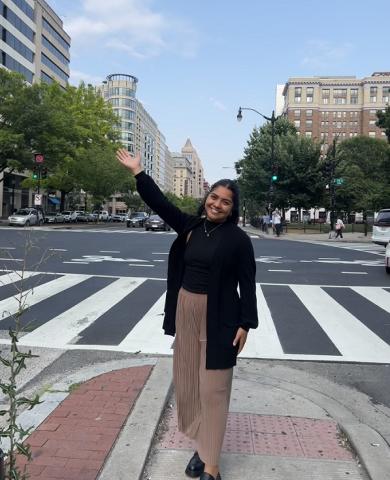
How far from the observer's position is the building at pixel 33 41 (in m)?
56.8

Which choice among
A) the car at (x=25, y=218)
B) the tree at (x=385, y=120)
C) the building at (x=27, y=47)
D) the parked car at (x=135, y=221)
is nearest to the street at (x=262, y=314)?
the tree at (x=385, y=120)

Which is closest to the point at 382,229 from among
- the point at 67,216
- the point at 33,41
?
the point at 67,216

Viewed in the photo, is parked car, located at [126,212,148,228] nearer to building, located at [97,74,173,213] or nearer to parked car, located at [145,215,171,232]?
parked car, located at [145,215,171,232]

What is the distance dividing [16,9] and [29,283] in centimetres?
5830

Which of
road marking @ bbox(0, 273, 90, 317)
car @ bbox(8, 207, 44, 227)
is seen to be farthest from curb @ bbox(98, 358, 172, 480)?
car @ bbox(8, 207, 44, 227)

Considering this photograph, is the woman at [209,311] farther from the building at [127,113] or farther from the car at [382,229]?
the building at [127,113]

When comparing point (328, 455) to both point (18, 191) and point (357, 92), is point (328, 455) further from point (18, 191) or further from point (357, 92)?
point (357, 92)

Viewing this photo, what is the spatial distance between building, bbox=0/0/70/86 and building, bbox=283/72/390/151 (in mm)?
61588

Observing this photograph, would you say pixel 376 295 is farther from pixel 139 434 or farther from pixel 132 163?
pixel 132 163

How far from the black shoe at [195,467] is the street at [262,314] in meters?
1.32

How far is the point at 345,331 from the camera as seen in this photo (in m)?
6.98

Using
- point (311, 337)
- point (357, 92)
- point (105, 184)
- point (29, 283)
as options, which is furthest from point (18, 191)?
point (357, 92)

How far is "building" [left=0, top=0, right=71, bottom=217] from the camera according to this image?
2238 inches

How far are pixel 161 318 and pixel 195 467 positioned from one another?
4520mm
